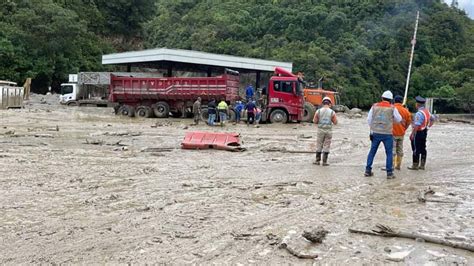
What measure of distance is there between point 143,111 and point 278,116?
341 inches

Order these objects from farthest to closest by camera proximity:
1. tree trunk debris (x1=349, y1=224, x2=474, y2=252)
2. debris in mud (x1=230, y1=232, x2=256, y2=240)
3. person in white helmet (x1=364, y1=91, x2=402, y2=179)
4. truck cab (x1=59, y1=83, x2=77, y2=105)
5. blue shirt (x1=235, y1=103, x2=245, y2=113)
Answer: truck cab (x1=59, y1=83, x2=77, y2=105), blue shirt (x1=235, y1=103, x2=245, y2=113), person in white helmet (x1=364, y1=91, x2=402, y2=179), debris in mud (x1=230, y1=232, x2=256, y2=240), tree trunk debris (x1=349, y1=224, x2=474, y2=252)

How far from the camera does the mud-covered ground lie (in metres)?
4.44

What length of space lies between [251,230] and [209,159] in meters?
6.51

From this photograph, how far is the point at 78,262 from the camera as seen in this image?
409cm

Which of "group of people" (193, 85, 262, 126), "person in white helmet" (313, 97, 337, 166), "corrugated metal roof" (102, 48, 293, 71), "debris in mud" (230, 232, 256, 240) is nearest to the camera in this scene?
"debris in mud" (230, 232, 256, 240)

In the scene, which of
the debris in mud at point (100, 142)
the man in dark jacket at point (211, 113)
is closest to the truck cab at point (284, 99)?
the man in dark jacket at point (211, 113)

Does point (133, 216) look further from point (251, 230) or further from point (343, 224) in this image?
point (343, 224)

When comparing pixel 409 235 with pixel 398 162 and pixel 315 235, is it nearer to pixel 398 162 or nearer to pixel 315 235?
pixel 315 235

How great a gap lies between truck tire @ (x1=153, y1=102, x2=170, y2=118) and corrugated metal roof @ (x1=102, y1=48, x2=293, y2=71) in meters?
8.87

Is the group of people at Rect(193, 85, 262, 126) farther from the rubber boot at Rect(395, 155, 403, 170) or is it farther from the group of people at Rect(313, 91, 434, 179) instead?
the rubber boot at Rect(395, 155, 403, 170)

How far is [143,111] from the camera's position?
28672mm

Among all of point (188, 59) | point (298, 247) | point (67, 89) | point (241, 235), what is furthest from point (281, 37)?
point (298, 247)

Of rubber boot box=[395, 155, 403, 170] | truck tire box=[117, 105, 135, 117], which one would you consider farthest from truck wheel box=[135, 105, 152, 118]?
rubber boot box=[395, 155, 403, 170]

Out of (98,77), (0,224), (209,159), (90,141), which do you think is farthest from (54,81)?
(0,224)
